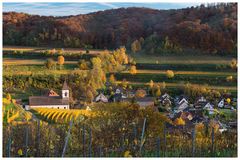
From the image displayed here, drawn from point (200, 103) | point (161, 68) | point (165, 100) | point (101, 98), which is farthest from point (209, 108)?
point (101, 98)

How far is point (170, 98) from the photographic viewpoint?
809cm

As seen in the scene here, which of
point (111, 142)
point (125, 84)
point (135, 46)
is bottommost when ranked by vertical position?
point (111, 142)

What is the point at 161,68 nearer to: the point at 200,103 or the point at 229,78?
the point at 200,103

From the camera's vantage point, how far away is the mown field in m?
8.07

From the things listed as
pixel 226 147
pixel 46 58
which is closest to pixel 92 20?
pixel 46 58

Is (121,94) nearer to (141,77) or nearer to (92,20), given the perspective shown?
(141,77)

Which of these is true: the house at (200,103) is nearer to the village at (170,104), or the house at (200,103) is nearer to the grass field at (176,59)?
the village at (170,104)

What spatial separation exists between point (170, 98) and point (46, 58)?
1791mm

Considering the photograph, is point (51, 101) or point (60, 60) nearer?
point (51, 101)

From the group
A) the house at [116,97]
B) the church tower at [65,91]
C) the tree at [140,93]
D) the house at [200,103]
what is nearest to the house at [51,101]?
the church tower at [65,91]

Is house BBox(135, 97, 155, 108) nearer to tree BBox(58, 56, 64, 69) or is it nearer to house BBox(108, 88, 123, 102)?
house BBox(108, 88, 123, 102)

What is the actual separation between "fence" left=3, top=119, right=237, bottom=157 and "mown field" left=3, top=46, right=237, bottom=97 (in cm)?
65

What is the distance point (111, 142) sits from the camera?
26.1 ft

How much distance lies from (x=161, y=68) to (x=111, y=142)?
1.22 m
